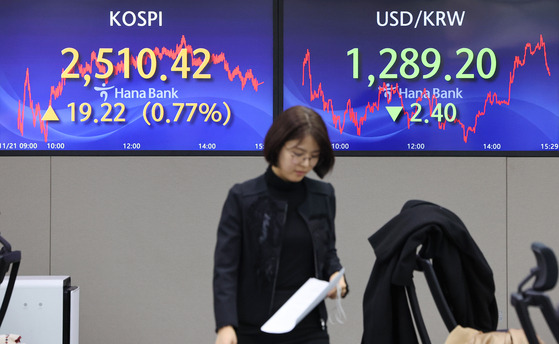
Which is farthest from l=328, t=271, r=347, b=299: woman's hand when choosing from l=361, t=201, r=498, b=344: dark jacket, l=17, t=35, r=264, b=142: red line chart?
l=17, t=35, r=264, b=142: red line chart

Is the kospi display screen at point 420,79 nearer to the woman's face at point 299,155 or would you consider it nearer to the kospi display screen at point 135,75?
the kospi display screen at point 135,75

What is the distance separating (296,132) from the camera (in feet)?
6.81

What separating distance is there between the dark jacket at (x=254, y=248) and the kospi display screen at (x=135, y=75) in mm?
2203

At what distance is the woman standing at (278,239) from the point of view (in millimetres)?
2090

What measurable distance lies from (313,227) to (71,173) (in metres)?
2.61

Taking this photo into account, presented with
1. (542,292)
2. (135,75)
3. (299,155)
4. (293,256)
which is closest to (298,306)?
(293,256)

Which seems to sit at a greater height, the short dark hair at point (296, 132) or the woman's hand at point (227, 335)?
the short dark hair at point (296, 132)

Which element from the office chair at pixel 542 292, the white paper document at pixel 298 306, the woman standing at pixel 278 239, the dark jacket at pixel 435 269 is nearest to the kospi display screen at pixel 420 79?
the dark jacket at pixel 435 269

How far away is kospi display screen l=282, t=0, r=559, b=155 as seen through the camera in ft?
14.3

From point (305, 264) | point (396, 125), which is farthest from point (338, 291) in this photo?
point (396, 125)

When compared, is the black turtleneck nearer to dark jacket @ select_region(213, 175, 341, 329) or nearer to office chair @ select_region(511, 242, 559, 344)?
dark jacket @ select_region(213, 175, 341, 329)

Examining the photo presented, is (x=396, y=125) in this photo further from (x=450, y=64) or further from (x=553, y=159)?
(x=553, y=159)

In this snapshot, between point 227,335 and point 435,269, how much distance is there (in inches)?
36.2

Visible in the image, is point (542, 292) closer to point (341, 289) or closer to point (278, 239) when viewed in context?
point (341, 289)
